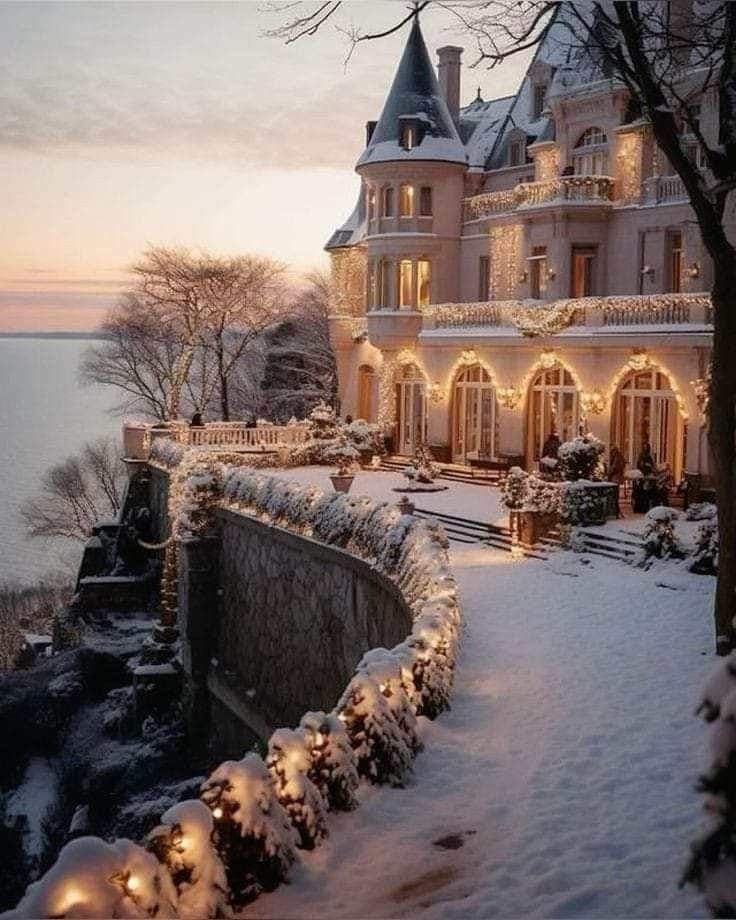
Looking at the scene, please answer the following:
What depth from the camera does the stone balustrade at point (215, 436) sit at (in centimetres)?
3394

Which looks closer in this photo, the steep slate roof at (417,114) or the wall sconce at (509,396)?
the wall sconce at (509,396)

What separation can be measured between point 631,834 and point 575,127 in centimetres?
2641

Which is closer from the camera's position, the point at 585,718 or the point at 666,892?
the point at 666,892

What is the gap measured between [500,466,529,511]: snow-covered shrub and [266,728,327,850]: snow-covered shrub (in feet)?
45.7

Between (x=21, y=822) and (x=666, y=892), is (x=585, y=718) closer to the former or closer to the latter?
(x=666, y=892)

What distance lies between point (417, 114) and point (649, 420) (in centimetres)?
1442

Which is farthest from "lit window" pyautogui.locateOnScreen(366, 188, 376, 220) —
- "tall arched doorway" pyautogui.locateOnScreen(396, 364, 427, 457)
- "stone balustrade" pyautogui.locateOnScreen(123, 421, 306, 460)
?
"stone balustrade" pyautogui.locateOnScreen(123, 421, 306, 460)

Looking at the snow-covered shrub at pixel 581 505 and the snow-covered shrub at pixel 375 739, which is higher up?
the snow-covered shrub at pixel 581 505

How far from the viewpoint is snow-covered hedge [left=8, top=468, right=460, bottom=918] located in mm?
5496

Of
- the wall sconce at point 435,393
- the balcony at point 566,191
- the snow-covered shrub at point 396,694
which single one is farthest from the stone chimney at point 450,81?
the snow-covered shrub at point 396,694

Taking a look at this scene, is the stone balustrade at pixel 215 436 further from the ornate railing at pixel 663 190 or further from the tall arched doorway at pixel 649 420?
the ornate railing at pixel 663 190

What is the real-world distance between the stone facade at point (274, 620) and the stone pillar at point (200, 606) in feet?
0.08

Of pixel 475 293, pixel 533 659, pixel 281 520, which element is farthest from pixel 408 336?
pixel 533 659

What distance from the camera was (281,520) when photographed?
837 inches
